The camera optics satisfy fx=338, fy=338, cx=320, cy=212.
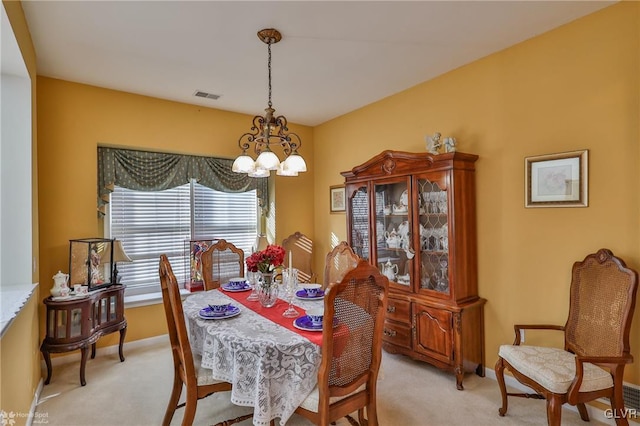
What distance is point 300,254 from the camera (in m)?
4.74

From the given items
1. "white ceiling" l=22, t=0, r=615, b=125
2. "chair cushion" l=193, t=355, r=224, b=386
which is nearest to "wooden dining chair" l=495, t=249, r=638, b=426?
"white ceiling" l=22, t=0, r=615, b=125

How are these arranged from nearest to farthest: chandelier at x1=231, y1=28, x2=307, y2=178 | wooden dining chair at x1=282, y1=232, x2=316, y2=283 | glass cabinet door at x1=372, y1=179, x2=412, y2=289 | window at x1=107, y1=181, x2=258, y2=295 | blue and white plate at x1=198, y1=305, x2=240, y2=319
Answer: blue and white plate at x1=198, y1=305, x2=240, y2=319 → chandelier at x1=231, y1=28, x2=307, y2=178 → glass cabinet door at x1=372, y1=179, x2=412, y2=289 → window at x1=107, y1=181, x2=258, y2=295 → wooden dining chair at x1=282, y1=232, x2=316, y2=283

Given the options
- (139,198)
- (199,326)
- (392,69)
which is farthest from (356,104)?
(199,326)

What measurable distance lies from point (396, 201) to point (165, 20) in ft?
8.02

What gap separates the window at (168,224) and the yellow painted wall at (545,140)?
262 cm

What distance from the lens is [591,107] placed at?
2357 mm

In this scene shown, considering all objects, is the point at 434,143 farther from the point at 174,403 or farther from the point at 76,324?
the point at 76,324

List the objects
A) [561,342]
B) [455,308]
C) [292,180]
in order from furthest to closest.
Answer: [292,180] < [455,308] < [561,342]

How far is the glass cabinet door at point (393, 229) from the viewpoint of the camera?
3.27 meters

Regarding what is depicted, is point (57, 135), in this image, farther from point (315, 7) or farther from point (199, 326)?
point (315, 7)

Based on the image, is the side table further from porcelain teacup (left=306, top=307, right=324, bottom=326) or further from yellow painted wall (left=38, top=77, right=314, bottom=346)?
porcelain teacup (left=306, top=307, right=324, bottom=326)

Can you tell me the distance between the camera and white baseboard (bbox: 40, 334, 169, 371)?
3.23 m

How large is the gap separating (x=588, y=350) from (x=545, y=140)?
1508mm

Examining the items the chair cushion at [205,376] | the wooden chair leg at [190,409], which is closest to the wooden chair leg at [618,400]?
the chair cushion at [205,376]
